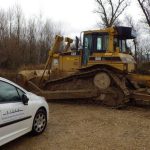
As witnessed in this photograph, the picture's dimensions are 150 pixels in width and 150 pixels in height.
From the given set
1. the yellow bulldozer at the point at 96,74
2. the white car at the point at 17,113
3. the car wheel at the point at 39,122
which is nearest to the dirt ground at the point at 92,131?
the car wheel at the point at 39,122

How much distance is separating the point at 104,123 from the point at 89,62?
4326mm

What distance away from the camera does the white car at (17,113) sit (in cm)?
597

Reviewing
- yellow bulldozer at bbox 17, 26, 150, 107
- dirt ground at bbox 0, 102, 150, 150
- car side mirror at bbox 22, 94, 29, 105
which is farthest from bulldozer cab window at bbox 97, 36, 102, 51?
car side mirror at bbox 22, 94, 29, 105

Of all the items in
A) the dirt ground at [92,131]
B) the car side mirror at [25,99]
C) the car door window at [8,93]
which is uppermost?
the car door window at [8,93]

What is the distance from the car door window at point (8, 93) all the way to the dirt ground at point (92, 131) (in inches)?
38.8

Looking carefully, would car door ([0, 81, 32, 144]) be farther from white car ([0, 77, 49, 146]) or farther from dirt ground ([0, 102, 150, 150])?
dirt ground ([0, 102, 150, 150])

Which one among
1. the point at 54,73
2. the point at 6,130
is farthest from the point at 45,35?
the point at 6,130

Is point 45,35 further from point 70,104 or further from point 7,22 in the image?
point 70,104

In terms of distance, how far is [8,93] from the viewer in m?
6.38

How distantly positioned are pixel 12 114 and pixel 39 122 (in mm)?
1389

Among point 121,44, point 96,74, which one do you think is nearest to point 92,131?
point 96,74

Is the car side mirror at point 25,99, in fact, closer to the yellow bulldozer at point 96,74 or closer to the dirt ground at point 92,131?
the dirt ground at point 92,131

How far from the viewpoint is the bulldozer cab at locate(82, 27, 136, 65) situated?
40.9 feet

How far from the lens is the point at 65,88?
13195mm
